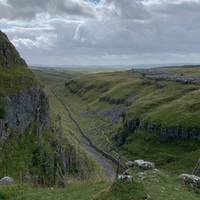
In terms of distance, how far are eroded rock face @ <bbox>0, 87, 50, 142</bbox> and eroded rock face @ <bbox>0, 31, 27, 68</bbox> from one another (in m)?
7.28

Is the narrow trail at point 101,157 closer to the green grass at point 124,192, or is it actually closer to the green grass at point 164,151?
the green grass at point 164,151

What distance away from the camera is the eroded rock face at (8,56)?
274ft

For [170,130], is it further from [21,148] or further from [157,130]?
[21,148]

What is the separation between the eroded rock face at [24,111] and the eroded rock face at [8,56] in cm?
728

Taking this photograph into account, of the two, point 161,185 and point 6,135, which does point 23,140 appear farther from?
point 161,185

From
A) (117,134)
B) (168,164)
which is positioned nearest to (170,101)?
(117,134)

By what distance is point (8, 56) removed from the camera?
85.8 metres

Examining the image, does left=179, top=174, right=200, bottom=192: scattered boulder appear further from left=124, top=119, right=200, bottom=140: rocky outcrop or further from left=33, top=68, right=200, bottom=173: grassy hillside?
left=124, top=119, right=200, bottom=140: rocky outcrop

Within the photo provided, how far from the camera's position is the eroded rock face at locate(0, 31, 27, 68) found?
274ft

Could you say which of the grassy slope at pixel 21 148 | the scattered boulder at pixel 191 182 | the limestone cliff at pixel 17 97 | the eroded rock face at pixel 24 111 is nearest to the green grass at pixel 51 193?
the scattered boulder at pixel 191 182

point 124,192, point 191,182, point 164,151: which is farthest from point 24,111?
point 164,151

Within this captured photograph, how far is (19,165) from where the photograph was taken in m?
64.1

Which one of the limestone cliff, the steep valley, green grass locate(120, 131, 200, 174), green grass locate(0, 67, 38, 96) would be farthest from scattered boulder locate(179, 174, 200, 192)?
green grass locate(120, 131, 200, 174)

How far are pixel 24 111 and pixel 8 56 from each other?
14.7 meters
